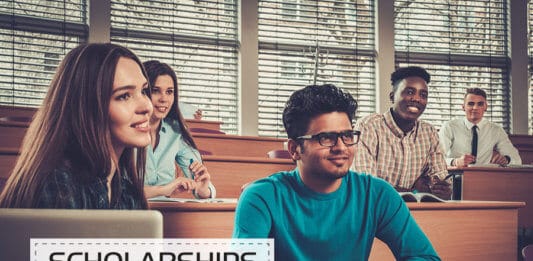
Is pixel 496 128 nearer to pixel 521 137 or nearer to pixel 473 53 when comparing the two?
pixel 521 137

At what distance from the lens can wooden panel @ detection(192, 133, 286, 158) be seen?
438 centimetres

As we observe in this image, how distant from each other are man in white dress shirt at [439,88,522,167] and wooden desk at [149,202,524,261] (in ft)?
9.09

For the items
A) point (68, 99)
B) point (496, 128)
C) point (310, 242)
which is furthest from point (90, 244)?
point (496, 128)

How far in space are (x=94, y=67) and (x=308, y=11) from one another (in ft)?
18.1

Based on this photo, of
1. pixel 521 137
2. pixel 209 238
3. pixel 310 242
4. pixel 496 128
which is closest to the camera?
pixel 310 242

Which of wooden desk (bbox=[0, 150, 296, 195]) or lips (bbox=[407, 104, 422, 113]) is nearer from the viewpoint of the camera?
lips (bbox=[407, 104, 422, 113])

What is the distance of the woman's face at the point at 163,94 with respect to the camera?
8.19 ft

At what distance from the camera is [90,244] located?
792 mm

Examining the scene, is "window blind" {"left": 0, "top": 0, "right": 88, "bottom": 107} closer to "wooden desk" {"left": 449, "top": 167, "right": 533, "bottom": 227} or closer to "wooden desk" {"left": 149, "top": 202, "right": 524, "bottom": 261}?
"wooden desk" {"left": 449, "top": 167, "right": 533, "bottom": 227}

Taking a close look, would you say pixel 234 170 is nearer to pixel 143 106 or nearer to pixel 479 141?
pixel 143 106

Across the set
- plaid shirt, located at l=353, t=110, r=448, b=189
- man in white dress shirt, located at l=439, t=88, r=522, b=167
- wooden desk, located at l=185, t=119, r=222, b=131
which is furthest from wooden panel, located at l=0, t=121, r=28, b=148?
man in white dress shirt, located at l=439, t=88, r=522, b=167

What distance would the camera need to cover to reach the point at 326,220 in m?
1.46

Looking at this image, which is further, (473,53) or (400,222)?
(473,53)

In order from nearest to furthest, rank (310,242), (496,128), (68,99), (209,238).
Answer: (68,99)
(310,242)
(209,238)
(496,128)
